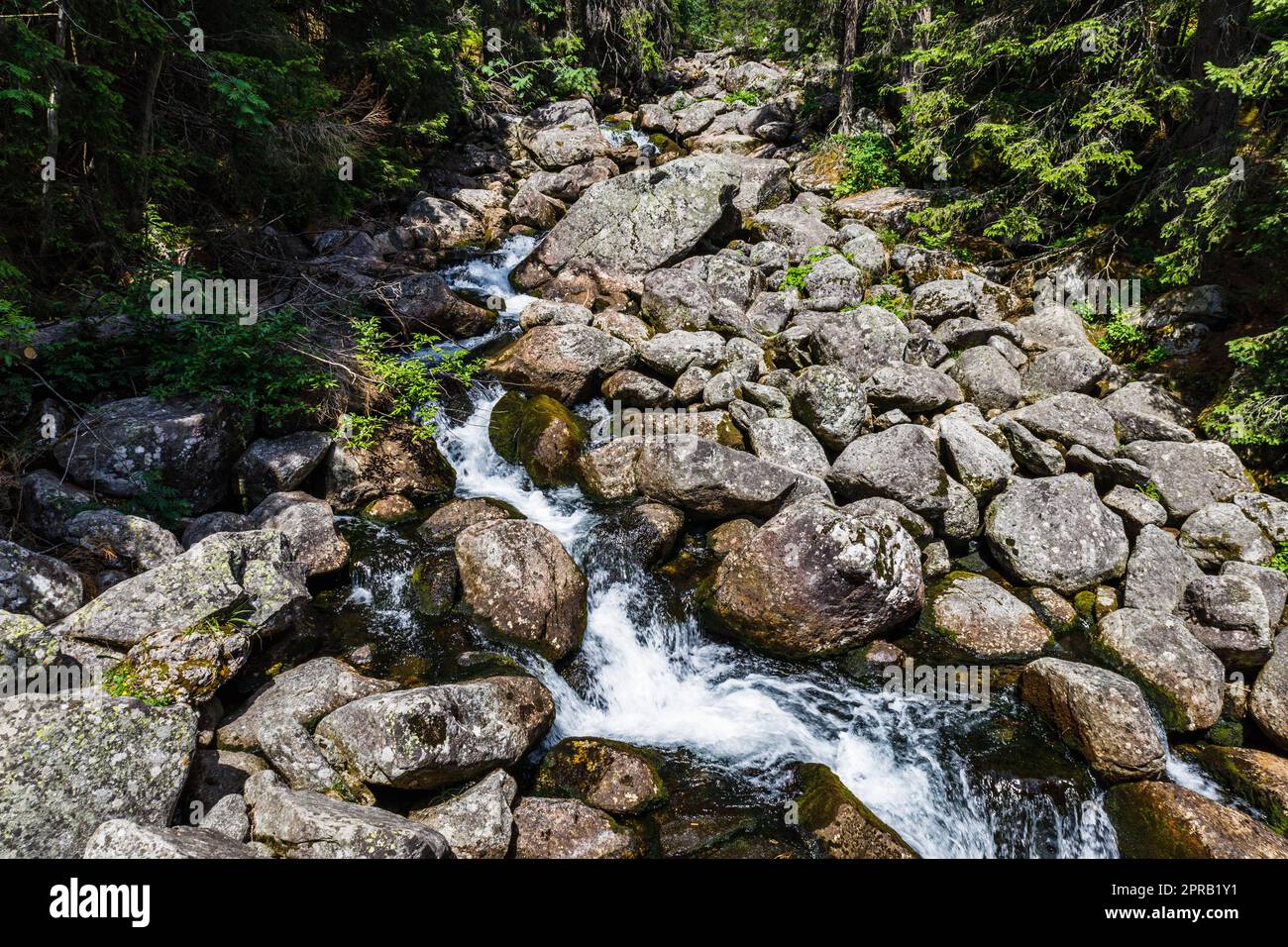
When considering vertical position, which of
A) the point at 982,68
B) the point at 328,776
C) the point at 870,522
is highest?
the point at 982,68

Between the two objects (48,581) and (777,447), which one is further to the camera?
(777,447)

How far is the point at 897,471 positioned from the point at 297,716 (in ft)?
23.9

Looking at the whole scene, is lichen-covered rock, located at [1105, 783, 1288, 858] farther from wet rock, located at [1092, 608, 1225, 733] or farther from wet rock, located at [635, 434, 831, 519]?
wet rock, located at [635, 434, 831, 519]

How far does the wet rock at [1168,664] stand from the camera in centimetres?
591

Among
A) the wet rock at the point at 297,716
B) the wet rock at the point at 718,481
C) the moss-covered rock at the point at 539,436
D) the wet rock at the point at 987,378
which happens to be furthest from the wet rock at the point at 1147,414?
the wet rock at the point at 297,716

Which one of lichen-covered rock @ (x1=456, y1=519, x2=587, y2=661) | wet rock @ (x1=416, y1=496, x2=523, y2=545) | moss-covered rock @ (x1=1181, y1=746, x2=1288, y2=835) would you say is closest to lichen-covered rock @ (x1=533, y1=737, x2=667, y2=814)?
lichen-covered rock @ (x1=456, y1=519, x2=587, y2=661)

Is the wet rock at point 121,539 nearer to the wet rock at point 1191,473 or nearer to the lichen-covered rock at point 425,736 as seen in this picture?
the lichen-covered rock at point 425,736

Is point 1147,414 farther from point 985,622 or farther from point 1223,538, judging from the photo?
point 985,622

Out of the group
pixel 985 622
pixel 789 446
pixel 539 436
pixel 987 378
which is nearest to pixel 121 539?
pixel 539 436

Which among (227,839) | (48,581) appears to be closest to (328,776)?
(227,839)

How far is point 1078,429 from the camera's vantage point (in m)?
8.44

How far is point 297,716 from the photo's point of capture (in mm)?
4879

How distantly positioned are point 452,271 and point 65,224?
22.9 ft
